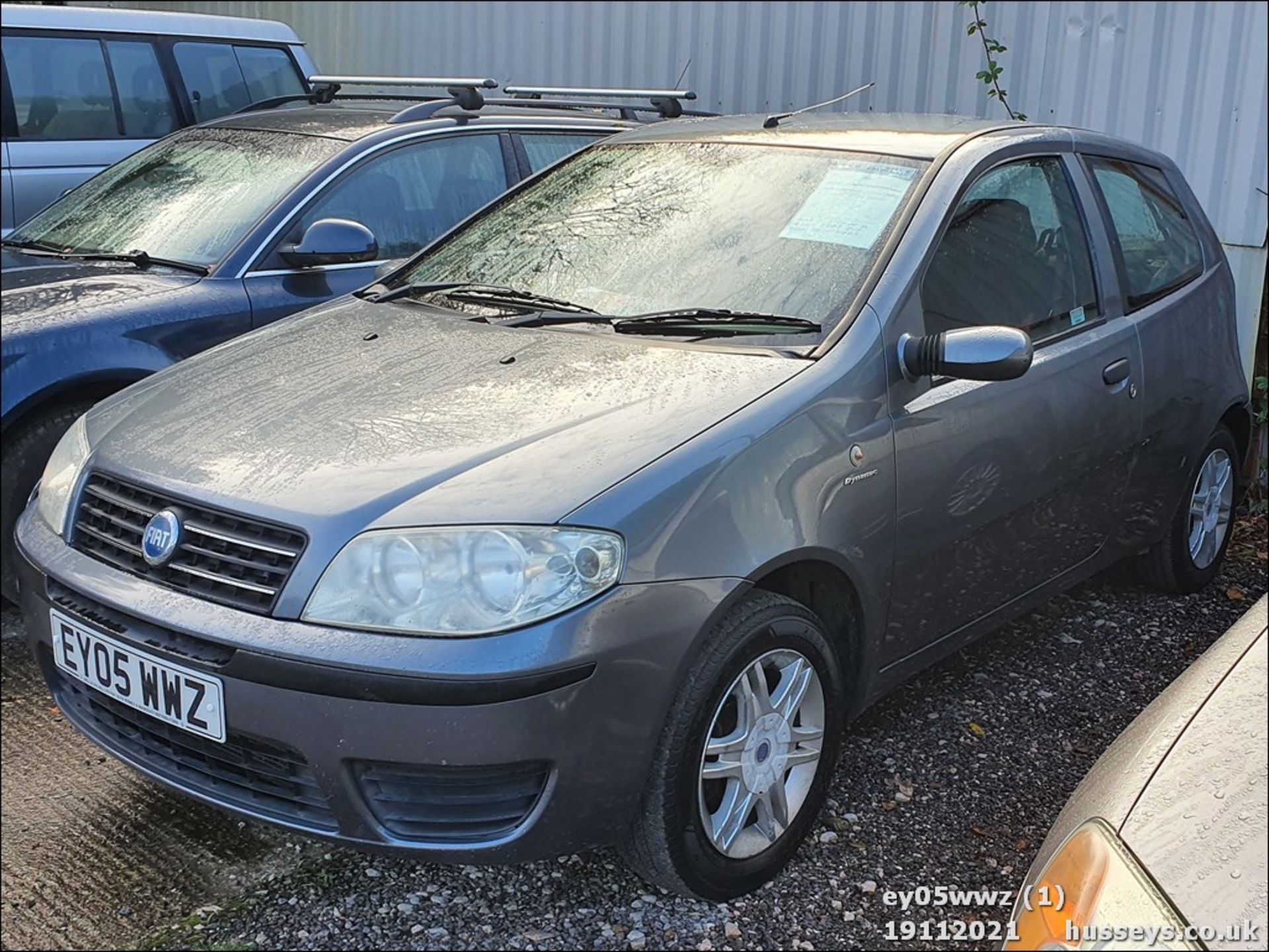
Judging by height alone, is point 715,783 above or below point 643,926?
above

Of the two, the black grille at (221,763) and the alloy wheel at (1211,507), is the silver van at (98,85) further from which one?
the alloy wheel at (1211,507)

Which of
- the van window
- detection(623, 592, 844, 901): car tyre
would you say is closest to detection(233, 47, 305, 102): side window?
the van window

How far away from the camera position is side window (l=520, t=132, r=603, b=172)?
221 inches

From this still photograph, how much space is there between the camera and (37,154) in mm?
7156

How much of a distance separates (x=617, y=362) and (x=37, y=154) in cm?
529

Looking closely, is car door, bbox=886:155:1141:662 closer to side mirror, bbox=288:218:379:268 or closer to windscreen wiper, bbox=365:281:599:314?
windscreen wiper, bbox=365:281:599:314

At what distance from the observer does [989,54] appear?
6727 millimetres

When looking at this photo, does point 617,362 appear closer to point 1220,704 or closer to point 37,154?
point 1220,704

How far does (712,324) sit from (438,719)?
48.6 inches

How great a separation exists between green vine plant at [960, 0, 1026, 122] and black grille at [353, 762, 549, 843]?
4952mm

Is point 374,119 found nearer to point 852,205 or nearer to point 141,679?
point 852,205

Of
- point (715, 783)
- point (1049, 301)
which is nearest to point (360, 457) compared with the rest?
point (715, 783)

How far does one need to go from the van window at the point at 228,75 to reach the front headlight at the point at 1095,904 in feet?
23.0

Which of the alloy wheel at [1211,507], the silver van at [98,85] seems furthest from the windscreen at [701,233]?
the silver van at [98,85]
